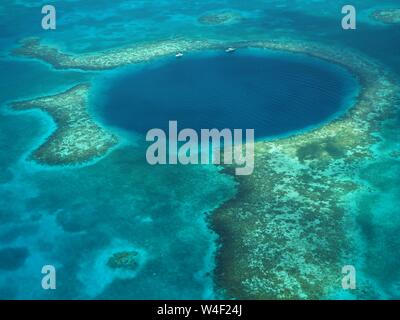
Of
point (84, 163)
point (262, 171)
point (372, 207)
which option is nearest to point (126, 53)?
point (84, 163)

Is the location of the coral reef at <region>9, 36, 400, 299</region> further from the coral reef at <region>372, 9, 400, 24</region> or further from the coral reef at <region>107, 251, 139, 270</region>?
the coral reef at <region>372, 9, 400, 24</region>

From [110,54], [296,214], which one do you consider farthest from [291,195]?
[110,54]

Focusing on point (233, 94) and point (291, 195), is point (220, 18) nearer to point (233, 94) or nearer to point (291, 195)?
point (233, 94)

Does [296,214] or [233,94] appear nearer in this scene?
[296,214]

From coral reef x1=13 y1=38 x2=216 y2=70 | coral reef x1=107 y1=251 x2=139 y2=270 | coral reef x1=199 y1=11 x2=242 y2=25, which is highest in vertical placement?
coral reef x1=199 y1=11 x2=242 y2=25

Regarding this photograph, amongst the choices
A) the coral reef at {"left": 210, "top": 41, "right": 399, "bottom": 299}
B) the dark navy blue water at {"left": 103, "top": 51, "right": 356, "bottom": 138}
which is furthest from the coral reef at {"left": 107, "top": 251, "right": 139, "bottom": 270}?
the dark navy blue water at {"left": 103, "top": 51, "right": 356, "bottom": 138}
